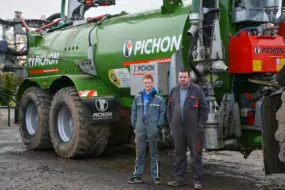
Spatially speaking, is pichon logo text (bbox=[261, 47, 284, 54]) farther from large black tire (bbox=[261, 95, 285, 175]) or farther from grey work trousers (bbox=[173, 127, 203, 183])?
grey work trousers (bbox=[173, 127, 203, 183])

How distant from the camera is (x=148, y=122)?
6566 mm

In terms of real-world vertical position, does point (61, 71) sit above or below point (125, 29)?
below

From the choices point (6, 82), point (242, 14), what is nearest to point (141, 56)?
point (242, 14)

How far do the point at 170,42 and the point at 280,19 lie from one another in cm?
153

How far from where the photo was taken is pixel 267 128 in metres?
5.61

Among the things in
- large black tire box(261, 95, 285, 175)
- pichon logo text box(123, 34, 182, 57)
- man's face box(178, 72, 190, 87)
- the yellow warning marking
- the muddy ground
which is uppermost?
pichon logo text box(123, 34, 182, 57)

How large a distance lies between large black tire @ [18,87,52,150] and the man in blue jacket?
3.48m

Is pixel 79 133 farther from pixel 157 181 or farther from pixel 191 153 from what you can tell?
pixel 191 153

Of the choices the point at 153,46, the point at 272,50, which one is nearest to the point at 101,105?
the point at 153,46

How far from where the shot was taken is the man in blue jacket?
6.54 meters

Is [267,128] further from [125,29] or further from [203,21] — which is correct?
[125,29]

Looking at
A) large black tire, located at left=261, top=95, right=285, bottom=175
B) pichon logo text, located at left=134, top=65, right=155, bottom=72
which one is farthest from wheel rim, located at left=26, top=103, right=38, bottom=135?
large black tire, located at left=261, top=95, right=285, bottom=175

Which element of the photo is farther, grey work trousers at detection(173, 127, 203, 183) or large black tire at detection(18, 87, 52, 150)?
large black tire at detection(18, 87, 52, 150)

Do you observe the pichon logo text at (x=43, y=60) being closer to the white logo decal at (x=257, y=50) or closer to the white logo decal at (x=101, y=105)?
the white logo decal at (x=101, y=105)
